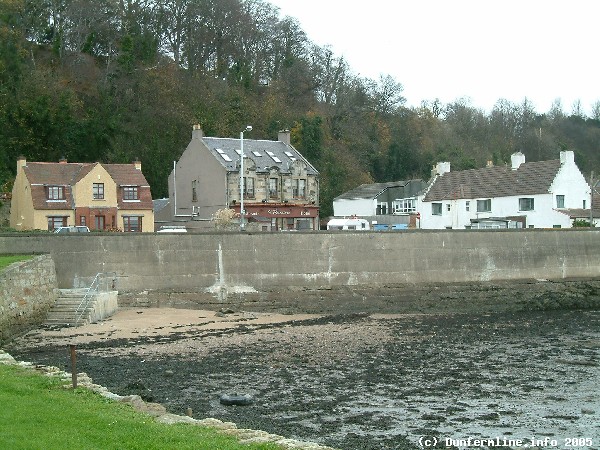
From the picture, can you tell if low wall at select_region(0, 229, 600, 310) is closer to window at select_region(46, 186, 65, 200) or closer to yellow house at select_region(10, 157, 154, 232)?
yellow house at select_region(10, 157, 154, 232)

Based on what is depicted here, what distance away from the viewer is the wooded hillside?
6269cm

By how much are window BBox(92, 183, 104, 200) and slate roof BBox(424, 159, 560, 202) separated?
2857 cm

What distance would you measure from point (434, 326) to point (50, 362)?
18.0 m

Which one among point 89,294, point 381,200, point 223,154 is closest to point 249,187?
point 223,154

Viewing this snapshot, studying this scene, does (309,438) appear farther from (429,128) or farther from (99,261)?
(429,128)

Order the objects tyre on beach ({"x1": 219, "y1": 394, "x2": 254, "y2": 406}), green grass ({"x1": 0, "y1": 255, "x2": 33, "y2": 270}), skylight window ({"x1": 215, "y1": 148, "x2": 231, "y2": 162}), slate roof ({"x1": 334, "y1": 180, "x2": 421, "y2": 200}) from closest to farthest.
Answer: tyre on beach ({"x1": 219, "y1": 394, "x2": 254, "y2": 406}) → green grass ({"x1": 0, "y1": 255, "x2": 33, "y2": 270}) → skylight window ({"x1": 215, "y1": 148, "x2": 231, "y2": 162}) → slate roof ({"x1": 334, "y1": 180, "x2": 421, "y2": 200})

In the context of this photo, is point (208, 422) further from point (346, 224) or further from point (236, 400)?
point (346, 224)

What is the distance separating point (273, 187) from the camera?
203 feet

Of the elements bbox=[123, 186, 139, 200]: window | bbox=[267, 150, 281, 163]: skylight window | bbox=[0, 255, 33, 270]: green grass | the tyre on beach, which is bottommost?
the tyre on beach

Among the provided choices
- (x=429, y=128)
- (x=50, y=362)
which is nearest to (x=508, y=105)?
(x=429, y=128)

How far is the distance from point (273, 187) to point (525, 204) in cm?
2035

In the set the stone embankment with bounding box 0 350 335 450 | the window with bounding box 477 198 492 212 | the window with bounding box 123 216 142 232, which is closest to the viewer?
the stone embankment with bounding box 0 350 335 450

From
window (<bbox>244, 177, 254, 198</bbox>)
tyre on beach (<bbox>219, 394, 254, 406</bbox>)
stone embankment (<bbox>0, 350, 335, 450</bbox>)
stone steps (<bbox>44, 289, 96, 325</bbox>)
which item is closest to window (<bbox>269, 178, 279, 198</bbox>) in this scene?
window (<bbox>244, 177, 254, 198</bbox>)

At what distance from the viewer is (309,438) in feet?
53.7
